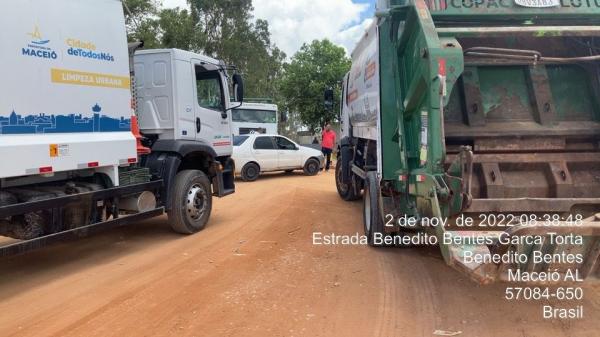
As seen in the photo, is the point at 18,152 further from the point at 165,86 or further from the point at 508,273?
the point at 508,273

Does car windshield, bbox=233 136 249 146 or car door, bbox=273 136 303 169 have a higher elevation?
car windshield, bbox=233 136 249 146

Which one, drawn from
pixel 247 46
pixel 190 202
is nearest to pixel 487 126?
pixel 190 202

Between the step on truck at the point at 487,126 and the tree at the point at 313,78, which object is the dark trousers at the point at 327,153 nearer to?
the tree at the point at 313,78

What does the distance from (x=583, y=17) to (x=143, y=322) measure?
204 inches

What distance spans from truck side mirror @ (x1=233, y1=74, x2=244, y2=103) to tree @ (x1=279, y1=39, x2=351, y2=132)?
726 inches

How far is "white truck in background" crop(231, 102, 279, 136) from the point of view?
23.9m

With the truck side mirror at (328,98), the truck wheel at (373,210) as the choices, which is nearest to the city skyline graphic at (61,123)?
the truck wheel at (373,210)

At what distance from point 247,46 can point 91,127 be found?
29.2 m

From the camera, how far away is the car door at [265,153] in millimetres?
14484

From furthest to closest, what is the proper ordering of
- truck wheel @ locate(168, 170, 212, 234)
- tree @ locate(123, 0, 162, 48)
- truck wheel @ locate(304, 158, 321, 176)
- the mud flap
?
tree @ locate(123, 0, 162, 48) → truck wheel @ locate(304, 158, 321, 176) → truck wheel @ locate(168, 170, 212, 234) → the mud flap

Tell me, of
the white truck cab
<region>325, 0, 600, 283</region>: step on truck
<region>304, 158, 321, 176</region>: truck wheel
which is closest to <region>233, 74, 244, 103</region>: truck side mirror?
the white truck cab

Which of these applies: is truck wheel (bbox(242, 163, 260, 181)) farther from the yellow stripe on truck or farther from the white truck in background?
the white truck in background

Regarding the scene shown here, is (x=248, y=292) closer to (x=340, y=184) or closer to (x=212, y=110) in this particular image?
(x=212, y=110)

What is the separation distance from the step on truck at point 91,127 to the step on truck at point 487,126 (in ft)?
9.63
